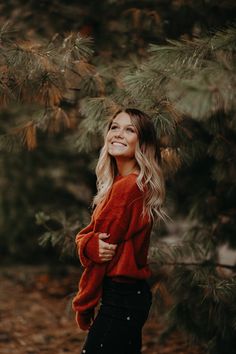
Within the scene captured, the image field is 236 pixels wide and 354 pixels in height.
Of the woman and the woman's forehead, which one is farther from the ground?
the woman's forehead

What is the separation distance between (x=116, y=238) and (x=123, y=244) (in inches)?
2.5

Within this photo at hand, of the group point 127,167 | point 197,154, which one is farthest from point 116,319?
point 197,154

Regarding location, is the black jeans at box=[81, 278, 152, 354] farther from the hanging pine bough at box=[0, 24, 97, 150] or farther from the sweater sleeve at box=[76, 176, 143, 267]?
the hanging pine bough at box=[0, 24, 97, 150]

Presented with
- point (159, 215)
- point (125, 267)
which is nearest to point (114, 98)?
point (159, 215)

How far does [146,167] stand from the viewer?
2.50 m

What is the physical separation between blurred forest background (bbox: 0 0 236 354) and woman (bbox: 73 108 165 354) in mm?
252

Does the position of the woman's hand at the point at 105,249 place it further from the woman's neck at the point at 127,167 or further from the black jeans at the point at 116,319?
the woman's neck at the point at 127,167

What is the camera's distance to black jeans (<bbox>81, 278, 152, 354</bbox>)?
2.34m

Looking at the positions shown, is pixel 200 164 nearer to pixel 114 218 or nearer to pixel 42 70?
pixel 42 70

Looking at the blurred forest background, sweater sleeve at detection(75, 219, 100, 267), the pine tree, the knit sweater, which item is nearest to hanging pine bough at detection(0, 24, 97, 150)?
the blurred forest background

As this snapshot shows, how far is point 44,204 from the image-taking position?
20.7ft

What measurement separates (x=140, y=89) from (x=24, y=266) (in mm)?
5044

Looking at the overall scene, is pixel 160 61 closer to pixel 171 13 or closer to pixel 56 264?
pixel 171 13

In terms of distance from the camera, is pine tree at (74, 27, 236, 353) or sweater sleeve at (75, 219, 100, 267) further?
sweater sleeve at (75, 219, 100, 267)
